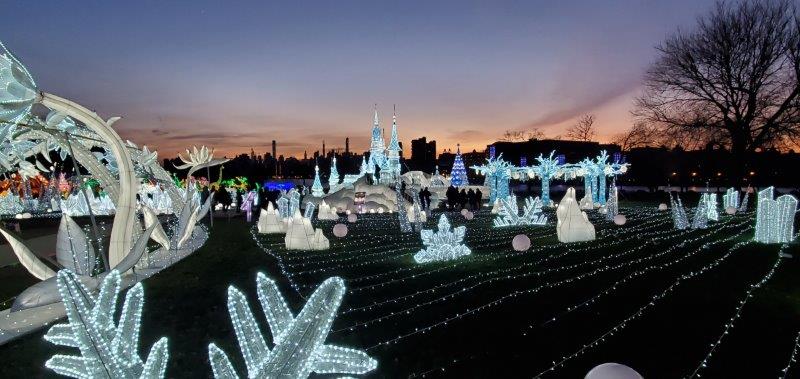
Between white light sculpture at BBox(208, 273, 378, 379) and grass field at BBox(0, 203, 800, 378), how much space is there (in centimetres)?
236

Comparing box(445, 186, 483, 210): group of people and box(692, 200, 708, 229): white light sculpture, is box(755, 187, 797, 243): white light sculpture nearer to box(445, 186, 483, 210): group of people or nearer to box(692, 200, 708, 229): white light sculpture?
box(692, 200, 708, 229): white light sculpture

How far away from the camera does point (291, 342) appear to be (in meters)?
2.27

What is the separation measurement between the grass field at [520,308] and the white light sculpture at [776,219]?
0.87 metres

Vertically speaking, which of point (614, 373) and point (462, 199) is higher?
point (462, 199)

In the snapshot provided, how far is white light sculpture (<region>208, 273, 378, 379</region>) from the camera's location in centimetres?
224

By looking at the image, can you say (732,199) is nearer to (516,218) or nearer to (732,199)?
(732,199)

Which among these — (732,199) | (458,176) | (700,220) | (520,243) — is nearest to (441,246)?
(520,243)

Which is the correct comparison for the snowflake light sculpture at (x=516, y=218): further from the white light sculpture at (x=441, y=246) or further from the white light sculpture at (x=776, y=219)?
the white light sculpture at (x=441, y=246)

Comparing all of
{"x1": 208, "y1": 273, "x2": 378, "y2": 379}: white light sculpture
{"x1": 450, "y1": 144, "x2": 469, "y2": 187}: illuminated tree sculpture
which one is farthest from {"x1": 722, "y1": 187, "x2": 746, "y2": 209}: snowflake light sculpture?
{"x1": 208, "y1": 273, "x2": 378, "y2": 379}: white light sculpture

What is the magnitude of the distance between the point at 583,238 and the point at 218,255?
8.06 metres

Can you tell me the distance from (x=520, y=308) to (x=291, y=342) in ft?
15.9

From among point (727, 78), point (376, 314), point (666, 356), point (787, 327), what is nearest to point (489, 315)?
point (376, 314)

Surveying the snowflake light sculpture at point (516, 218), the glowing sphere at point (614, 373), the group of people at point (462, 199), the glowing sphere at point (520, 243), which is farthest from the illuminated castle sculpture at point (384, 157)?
the glowing sphere at point (614, 373)

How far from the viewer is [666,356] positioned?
4996 mm
